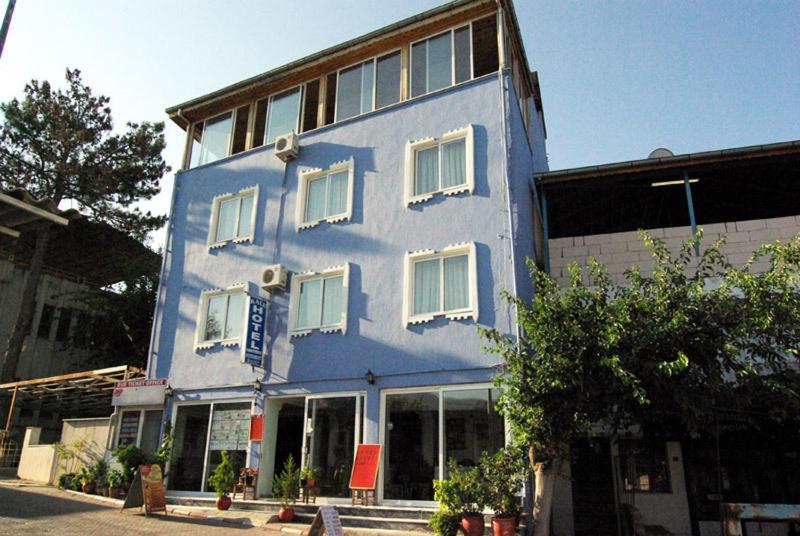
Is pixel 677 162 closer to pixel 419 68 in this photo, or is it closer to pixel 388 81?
pixel 419 68

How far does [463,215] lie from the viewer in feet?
43.8

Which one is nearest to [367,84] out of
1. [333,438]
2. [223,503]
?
[333,438]

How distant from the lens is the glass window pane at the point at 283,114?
1745cm

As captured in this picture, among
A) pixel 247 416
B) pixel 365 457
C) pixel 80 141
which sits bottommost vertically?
pixel 365 457

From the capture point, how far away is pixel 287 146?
1625 centimetres

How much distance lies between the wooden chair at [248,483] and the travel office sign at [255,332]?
2.50m

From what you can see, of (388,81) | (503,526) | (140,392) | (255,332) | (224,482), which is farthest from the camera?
(140,392)

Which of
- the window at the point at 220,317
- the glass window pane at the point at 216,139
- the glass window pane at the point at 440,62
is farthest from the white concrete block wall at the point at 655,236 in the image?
the glass window pane at the point at 216,139

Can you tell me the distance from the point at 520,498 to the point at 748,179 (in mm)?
10256

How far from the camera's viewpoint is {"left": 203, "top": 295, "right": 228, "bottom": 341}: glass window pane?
52.9 ft

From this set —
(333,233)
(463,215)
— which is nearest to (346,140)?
(333,233)

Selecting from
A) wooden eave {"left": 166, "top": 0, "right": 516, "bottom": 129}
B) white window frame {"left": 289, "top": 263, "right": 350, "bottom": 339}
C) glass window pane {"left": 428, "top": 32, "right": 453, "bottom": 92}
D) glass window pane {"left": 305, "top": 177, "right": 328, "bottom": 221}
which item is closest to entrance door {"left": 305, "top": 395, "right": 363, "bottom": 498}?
white window frame {"left": 289, "top": 263, "right": 350, "bottom": 339}

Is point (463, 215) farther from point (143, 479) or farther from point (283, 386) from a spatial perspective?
point (143, 479)

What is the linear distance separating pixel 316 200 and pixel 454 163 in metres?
4.08
